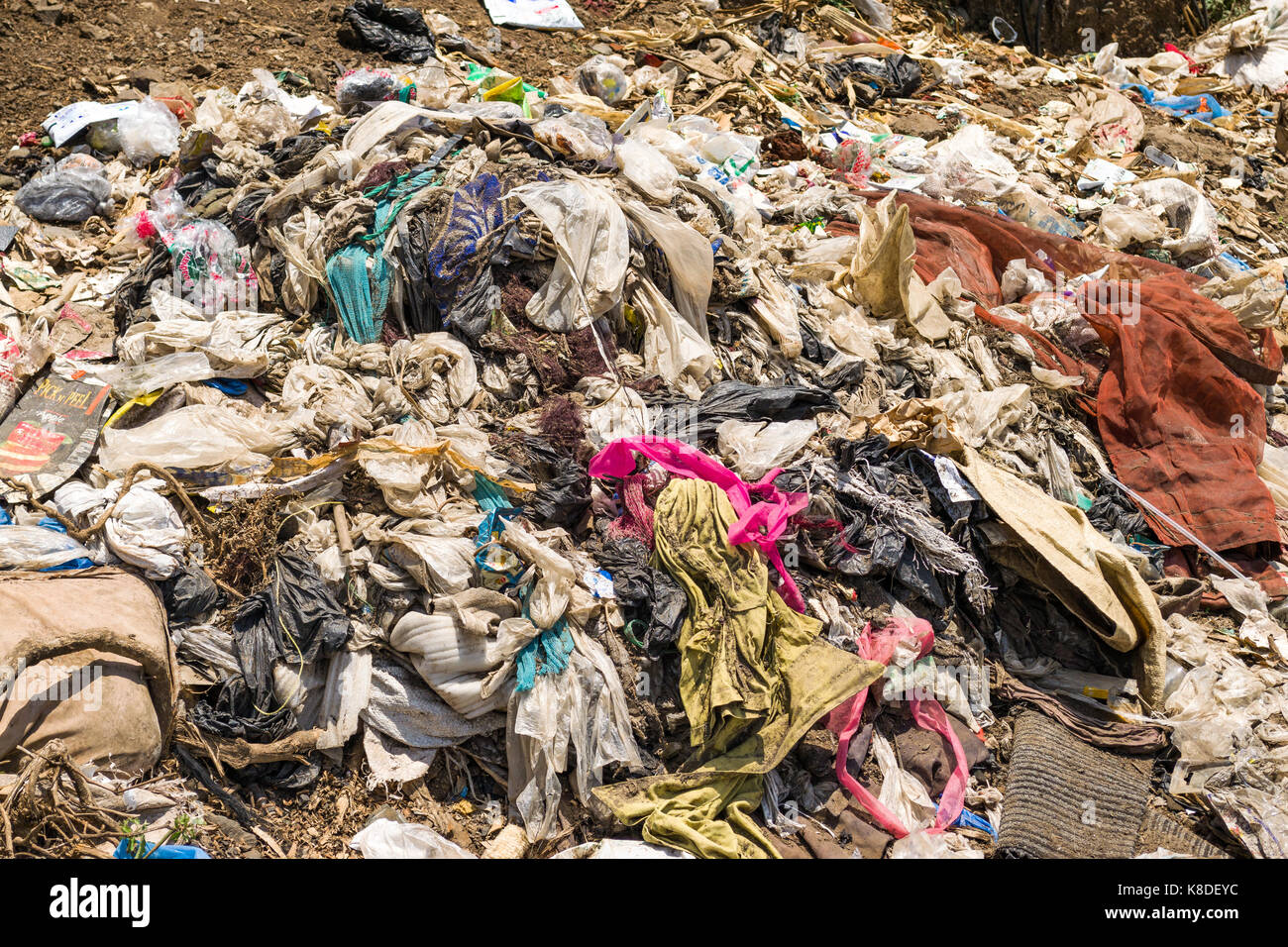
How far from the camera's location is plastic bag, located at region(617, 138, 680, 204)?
14.2ft

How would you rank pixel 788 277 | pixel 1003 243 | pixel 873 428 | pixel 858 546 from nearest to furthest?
pixel 858 546 < pixel 873 428 < pixel 788 277 < pixel 1003 243

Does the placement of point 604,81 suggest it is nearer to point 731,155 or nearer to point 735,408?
point 731,155

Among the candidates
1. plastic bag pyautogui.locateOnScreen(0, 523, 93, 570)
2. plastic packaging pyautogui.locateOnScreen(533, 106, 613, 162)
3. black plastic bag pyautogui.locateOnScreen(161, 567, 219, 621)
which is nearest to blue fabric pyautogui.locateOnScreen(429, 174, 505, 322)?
plastic packaging pyautogui.locateOnScreen(533, 106, 613, 162)

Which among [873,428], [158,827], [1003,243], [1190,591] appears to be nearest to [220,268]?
[158,827]

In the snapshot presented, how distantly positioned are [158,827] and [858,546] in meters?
2.52

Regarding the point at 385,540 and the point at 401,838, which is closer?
the point at 401,838

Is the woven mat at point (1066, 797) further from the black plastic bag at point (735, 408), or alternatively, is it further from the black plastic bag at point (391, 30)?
the black plastic bag at point (391, 30)

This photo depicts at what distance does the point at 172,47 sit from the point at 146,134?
1.27 m

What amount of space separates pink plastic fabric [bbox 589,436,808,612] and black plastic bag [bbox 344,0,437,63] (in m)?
3.93

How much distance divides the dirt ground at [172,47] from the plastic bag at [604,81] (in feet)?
1.40

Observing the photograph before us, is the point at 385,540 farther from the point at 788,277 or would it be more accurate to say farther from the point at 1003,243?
the point at 1003,243

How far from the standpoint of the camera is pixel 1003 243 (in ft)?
16.4

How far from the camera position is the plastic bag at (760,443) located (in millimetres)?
3596
